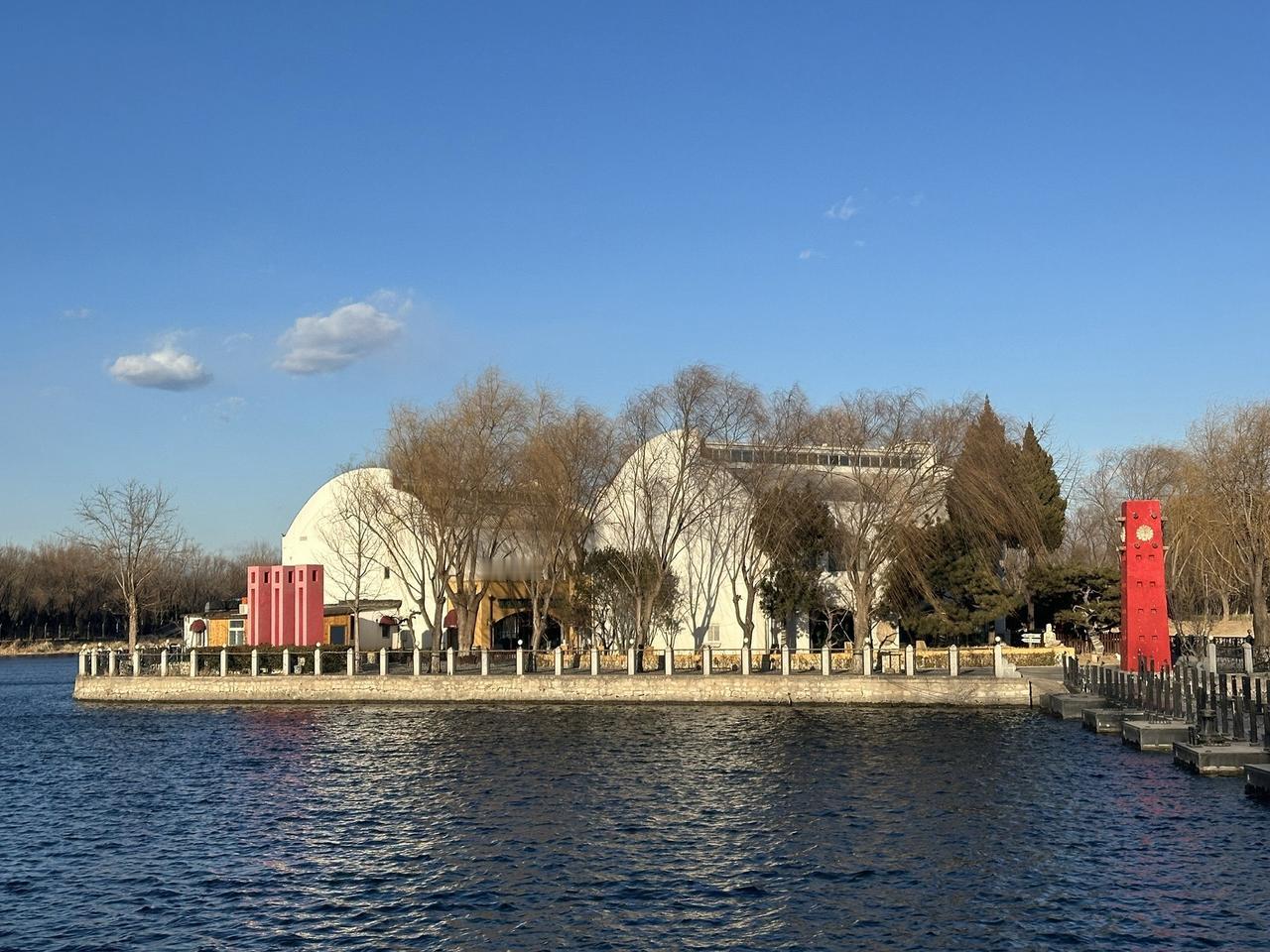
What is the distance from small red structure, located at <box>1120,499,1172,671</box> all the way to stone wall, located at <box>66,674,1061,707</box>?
496cm

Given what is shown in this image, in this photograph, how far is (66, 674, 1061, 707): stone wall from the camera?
4488cm

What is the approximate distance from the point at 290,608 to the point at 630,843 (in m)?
40.2

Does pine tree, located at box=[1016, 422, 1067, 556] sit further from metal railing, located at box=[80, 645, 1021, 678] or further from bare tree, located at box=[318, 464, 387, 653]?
bare tree, located at box=[318, 464, 387, 653]

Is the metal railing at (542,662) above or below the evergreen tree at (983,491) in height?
below

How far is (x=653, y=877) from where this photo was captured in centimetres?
2000

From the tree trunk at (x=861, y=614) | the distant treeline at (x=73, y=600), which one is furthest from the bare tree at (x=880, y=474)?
the distant treeline at (x=73, y=600)

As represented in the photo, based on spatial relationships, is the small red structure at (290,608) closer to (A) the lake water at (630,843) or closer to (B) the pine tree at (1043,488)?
(A) the lake water at (630,843)

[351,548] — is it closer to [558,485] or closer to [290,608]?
[290,608]

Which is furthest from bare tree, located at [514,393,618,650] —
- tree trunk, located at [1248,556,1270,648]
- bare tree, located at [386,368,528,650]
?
tree trunk, located at [1248,556,1270,648]

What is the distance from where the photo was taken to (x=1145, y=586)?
4644 centimetres

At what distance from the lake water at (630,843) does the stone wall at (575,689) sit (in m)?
6.89

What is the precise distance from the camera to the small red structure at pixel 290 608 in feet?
193

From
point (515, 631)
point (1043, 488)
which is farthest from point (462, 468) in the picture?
point (1043, 488)

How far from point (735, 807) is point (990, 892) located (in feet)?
25.4
